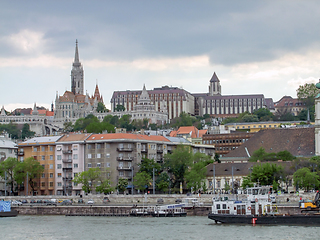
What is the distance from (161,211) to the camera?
3504 inches

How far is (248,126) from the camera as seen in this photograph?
196750mm

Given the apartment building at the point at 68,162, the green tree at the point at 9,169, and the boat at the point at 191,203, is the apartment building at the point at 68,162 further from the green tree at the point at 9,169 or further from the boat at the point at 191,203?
the boat at the point at 191,203

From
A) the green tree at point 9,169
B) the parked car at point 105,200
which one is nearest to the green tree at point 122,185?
the parked car at point 105,200

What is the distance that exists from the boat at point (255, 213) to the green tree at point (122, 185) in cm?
3422

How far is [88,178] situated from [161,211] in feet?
90.0

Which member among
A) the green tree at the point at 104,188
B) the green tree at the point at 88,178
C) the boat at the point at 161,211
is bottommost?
the boat at the point at 161,211

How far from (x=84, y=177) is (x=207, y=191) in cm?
1977

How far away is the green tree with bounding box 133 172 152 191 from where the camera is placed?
112 metres

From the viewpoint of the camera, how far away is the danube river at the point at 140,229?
Answer: 69062 millimetres

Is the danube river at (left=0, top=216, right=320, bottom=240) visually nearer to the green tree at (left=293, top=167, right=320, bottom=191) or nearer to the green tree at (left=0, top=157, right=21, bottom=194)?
the green tree at (left=293, top=167, right=320, bottom=191)

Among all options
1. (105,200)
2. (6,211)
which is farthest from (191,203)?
(6,211)

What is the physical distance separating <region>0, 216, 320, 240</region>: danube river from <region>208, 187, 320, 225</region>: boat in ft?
3.94

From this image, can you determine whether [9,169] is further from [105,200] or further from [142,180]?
[105,200]

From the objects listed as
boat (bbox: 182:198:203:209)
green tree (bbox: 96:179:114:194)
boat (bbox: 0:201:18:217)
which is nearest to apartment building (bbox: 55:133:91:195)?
green tree (bbox: 96:179:114:194)
